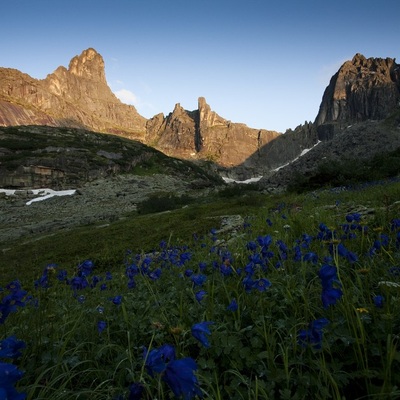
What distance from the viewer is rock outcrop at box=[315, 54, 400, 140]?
134m

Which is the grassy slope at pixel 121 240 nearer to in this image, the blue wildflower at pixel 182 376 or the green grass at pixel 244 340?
the green grass at pixel 244 340

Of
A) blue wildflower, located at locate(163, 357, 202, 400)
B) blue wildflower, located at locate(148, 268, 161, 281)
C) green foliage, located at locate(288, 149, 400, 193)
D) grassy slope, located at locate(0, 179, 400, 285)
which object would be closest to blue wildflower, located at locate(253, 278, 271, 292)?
blue wildflower, located at locate(148, 268, 161, 281)

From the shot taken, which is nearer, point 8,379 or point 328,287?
point 8,379

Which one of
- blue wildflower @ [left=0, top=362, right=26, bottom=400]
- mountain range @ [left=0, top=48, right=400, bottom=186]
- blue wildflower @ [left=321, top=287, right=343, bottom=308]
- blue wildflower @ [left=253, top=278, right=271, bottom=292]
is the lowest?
blue wildflower @ [left=253, top=278, right=271, bottom=292]

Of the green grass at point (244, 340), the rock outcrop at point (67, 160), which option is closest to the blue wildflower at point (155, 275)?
the green grass at point (244, 340)

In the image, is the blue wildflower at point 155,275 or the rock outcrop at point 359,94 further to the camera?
the rock outcrop at point 359,94

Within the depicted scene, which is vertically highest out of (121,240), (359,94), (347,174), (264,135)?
(359,94)

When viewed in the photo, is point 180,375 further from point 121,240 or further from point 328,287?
point 121,240

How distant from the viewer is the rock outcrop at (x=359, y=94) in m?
134

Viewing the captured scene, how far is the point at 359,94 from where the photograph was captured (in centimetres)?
14425

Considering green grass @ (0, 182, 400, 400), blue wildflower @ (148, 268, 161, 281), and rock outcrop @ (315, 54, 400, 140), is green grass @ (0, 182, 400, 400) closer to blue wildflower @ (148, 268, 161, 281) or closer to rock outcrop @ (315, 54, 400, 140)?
blue wildflower @ (148, 268, 161, 281)

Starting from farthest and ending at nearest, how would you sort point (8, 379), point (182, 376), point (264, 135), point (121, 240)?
point (264, 135), point (121, 240), point (182, 376), point (8, 379)

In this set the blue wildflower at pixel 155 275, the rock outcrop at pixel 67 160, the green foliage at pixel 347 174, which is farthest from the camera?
the rock outcrop at pixel 67 160

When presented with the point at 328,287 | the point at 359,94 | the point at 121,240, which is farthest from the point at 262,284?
the point at 359,94
